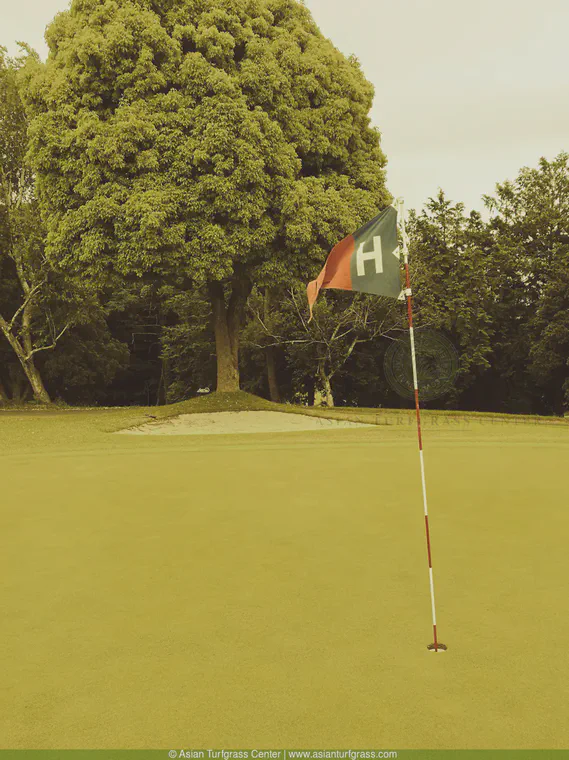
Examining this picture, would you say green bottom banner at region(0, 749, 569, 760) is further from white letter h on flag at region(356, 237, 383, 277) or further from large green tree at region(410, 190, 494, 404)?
large green tree at region(410, 190, 494, 404)

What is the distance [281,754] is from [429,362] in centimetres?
3799

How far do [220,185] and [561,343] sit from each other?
786 inches

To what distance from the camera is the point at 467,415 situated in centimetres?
2552

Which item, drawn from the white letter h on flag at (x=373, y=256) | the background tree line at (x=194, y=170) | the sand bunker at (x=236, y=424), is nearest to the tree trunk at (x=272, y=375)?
the background tree line at (x=194, y=170)

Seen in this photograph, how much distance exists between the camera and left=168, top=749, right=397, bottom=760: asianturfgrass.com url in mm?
3492

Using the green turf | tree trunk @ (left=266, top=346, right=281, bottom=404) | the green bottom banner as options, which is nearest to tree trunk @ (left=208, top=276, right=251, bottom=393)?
tree trunk @ (left=266, top=346, right=281, bottom=404)

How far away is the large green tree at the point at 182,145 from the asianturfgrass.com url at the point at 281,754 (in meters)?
20.3

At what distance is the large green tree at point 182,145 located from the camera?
23.5 meters

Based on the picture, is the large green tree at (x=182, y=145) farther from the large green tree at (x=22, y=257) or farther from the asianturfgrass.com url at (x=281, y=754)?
the asianturfgrass.com url at (x=281, y=754)

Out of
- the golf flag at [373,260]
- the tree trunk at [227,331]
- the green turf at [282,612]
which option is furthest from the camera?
the tree trunk at [227,331]

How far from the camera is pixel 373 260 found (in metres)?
6.50

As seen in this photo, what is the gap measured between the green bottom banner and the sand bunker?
1836 cm

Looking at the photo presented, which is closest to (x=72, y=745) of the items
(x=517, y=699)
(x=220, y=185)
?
(x=517, y=699)

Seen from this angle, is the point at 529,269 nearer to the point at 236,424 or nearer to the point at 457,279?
the point at 457,279
